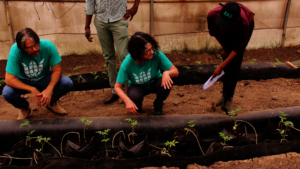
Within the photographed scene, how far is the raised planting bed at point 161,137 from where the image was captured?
1881mm

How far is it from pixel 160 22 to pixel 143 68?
255 centimetres

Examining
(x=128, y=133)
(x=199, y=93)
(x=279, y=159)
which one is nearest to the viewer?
(x=279, y=159)

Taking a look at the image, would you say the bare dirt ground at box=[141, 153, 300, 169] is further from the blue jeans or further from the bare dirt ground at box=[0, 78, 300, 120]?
the blue jeans

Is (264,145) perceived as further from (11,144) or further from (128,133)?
(11,144)

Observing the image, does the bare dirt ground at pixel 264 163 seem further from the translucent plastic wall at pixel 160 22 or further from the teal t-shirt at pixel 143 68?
the translucent plastic wall at pixel 160 22

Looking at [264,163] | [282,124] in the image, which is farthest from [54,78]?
[282,124]

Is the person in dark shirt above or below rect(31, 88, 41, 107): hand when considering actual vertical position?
above

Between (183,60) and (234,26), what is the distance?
2.53m

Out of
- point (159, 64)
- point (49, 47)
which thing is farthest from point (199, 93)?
point (49, 47)

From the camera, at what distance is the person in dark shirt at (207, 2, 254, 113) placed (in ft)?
5.95

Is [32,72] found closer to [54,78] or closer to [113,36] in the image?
[54,78]

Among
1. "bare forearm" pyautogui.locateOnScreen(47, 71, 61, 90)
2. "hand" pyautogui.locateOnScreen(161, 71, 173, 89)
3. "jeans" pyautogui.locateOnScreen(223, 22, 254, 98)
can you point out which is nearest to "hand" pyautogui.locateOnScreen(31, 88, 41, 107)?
"bare forearm" pyautogui.locateOnScreen(47, 71, 61, 90)

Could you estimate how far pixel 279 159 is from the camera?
6.19ft

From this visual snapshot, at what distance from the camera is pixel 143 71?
2305 millimetres
